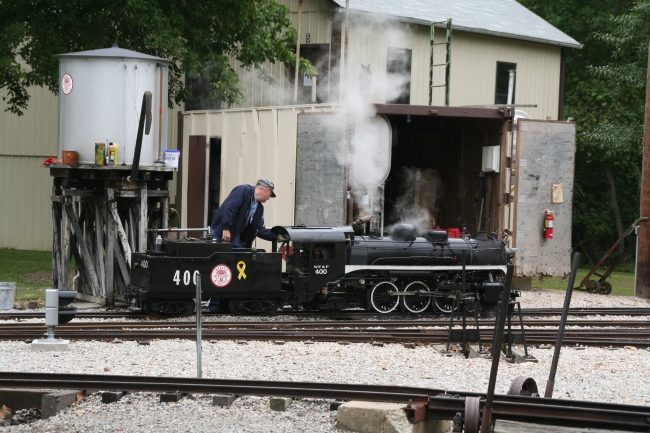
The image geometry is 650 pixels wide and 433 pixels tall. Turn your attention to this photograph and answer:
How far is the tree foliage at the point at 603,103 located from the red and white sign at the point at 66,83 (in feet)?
55.9

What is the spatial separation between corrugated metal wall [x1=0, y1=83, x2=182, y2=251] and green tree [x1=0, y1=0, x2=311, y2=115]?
4409 millimetres

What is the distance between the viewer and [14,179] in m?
24.7

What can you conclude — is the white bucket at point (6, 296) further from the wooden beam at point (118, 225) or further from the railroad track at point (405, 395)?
the railroad track at point (405, 395)

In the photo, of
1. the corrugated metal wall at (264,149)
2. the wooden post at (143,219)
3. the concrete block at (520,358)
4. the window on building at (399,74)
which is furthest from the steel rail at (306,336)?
the window on building at (399,74)

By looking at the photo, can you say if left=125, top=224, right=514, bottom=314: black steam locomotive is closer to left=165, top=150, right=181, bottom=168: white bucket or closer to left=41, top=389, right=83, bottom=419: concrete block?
left=165, top=150, right=181, bottom=168: white bucket

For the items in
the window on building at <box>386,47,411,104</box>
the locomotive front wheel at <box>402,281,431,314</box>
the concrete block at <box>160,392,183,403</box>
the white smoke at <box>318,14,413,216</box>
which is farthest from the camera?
the window on building at <box>386,47,411,104</box>

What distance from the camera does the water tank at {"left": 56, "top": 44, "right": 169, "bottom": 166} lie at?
14281 mm

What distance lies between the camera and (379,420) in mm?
6582

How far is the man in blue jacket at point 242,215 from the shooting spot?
43.8 feet

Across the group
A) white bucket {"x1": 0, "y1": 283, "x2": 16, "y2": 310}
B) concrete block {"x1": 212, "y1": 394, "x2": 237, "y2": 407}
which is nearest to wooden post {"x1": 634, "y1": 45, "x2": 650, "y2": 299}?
white bucket {"x1": 0, "y1": 283, "x2": 16, "y2": 310}

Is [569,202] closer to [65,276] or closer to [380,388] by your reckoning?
[65,276]

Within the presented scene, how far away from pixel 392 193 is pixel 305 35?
5.35m

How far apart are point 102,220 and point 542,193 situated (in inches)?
321

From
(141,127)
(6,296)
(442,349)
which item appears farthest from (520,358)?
(6,296)
